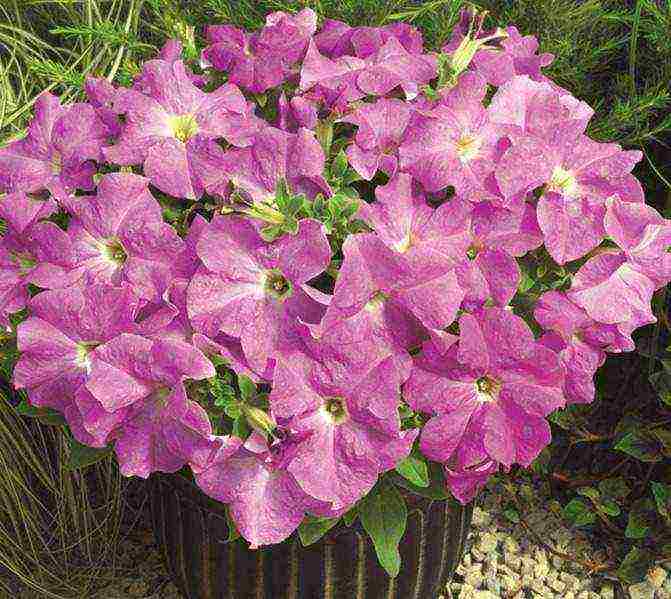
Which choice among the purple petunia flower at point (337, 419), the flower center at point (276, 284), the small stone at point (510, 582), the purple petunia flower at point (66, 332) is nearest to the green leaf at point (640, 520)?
the small stone at point (510, 582)

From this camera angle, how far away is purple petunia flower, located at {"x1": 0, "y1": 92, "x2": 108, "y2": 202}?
1.28m

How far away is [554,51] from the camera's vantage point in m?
2.01

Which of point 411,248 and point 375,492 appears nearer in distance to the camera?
point 411,248

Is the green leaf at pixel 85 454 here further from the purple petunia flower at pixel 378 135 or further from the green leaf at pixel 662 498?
the green leaf at pixel 662 498

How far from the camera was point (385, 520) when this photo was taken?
1293 mm

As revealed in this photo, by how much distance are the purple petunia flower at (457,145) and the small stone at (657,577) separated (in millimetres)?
1314

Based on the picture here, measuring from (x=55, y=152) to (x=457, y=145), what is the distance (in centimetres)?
57

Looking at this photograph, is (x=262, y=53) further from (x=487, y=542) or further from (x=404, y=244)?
(x=487, y=542)

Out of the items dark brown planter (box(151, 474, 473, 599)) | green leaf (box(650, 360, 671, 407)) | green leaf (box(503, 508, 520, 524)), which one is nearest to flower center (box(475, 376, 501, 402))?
dark brown planter (box(151, 474, 473, 599))

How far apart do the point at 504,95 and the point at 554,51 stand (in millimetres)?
822

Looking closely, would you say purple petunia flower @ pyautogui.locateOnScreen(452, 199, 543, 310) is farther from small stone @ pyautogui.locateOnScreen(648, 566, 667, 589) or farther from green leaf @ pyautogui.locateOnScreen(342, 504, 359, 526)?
small stone @ pyautogui.locateOnScreen(648, 566, 667, 589)

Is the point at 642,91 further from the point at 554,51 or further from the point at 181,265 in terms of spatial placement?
the point at 181,265

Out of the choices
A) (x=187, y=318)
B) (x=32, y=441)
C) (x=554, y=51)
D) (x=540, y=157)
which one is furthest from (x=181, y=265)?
(x=554, y=51)

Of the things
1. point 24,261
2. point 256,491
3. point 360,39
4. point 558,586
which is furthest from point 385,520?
point 558,586
